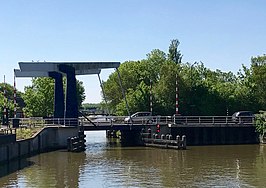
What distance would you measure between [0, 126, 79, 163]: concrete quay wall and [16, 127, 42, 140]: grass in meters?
0.59

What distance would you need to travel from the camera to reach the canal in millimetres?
28625

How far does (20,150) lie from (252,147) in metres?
22.0

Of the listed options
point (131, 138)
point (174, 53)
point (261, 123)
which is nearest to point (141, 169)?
point (131, 138)

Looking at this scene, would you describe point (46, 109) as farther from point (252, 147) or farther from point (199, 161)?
point (199, 161)

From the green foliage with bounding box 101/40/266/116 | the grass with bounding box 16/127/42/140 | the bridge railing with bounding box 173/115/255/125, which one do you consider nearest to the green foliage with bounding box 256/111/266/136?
the bridge railing with bounding box 173/115/255/125

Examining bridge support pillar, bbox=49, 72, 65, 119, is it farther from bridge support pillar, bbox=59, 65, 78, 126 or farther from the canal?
the canal

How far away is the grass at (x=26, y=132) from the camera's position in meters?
43.7

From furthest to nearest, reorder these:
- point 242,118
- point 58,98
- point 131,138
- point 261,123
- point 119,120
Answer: point 119,120 → point 242,118 → point 131,138 → point 261,123 → point 58,98

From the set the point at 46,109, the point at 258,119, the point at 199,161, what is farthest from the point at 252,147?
the point at 46,109

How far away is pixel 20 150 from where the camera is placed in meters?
39.8

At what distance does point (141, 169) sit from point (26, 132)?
606 inches

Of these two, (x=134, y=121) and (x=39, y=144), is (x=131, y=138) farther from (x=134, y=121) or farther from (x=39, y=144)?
(x=39, y=144)

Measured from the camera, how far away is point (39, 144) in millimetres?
45062

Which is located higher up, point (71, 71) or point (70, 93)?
point (71, 71)
